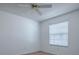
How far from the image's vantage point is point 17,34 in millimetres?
1638

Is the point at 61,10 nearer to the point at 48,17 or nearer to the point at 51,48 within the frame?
the point at 48,17

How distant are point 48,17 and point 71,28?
39 cm

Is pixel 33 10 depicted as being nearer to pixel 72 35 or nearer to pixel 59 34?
pixel 59 34

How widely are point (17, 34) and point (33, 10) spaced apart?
0.45m

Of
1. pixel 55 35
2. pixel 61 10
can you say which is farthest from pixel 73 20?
pixel 55 35

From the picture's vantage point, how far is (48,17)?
5.45 ft

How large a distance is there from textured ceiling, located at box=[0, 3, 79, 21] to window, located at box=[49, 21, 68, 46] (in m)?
0.18

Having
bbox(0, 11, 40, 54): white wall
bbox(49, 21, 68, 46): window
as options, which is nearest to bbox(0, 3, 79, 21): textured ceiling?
bbox(0, 11, 40, 54): white wall

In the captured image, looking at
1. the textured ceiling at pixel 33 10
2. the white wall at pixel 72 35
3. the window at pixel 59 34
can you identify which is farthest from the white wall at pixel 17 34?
the white wall at pixel 72 35

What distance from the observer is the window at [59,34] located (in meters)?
1.61

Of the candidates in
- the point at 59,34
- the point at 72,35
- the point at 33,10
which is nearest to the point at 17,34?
the point at 33,10

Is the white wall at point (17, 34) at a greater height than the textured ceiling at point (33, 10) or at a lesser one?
lesser

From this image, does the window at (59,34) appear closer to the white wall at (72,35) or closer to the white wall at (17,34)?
the white wall at (72,35)

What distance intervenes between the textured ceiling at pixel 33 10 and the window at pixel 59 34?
0.18 meters
